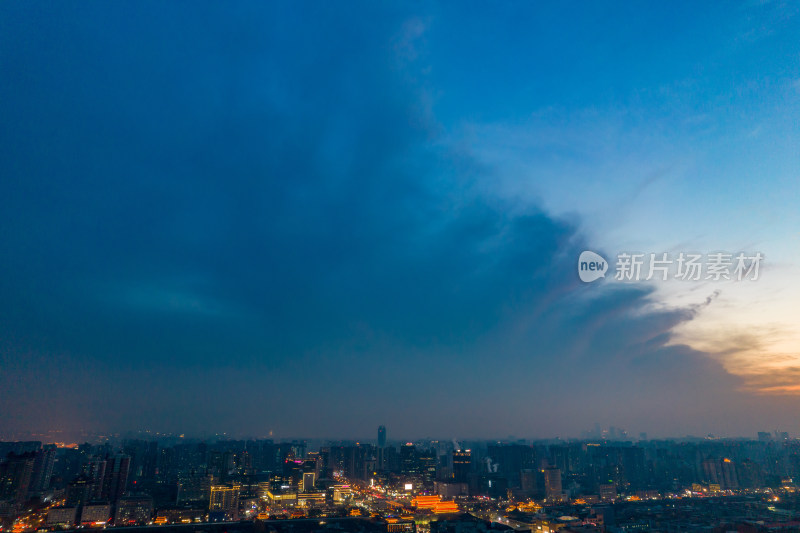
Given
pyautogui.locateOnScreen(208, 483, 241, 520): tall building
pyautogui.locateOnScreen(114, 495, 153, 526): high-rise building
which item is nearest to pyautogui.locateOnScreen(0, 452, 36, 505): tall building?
pyautogui.locateOnScreen(114, 495, 153, 526): high-rise building

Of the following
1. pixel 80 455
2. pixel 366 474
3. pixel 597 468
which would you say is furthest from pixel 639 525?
pixel 80 455

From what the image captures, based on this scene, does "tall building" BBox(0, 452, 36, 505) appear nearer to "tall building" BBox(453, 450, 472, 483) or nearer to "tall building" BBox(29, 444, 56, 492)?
"tall building" BBox(29, 444, 56, 492)

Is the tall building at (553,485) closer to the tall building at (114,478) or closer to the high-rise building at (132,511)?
the high-rise building at (132,511)

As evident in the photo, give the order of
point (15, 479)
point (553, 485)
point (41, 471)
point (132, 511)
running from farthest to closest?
point (553, 485), point (41, 471), point (15, 479), point (132, 511)

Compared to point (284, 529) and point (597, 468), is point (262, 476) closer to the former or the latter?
point (284, 529)

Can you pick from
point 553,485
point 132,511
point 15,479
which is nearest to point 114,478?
point 132,511

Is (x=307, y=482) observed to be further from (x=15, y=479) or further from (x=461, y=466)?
(x=15, y=479)

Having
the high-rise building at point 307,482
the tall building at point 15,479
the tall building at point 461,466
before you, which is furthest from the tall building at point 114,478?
the tall building at point 461,466

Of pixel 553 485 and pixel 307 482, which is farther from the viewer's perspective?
pixel 553 485

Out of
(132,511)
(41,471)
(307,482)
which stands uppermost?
(41,471)
